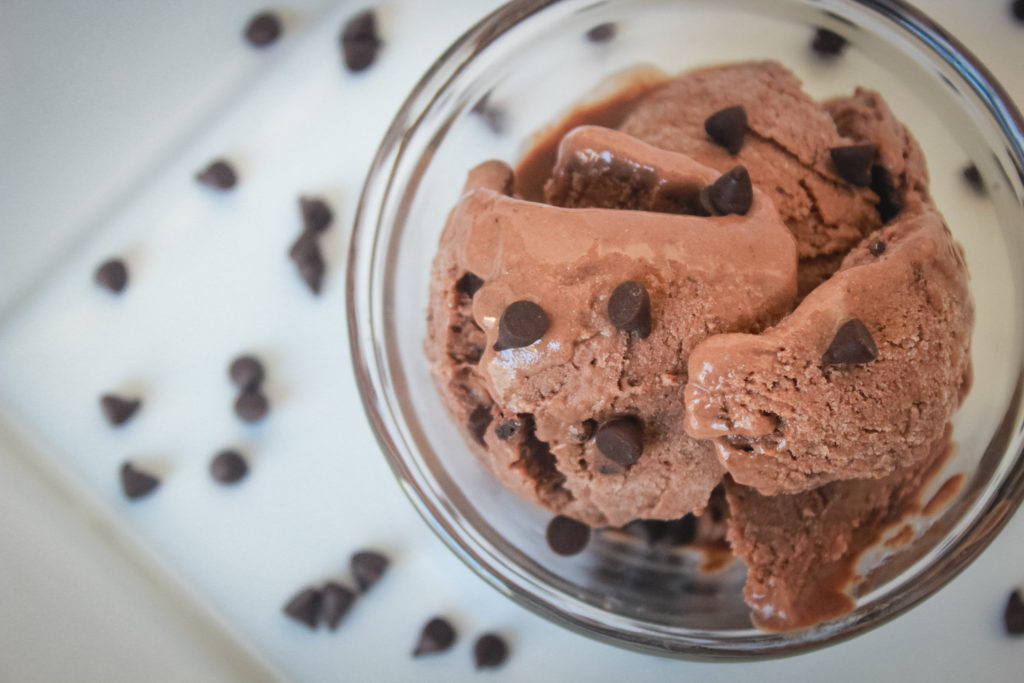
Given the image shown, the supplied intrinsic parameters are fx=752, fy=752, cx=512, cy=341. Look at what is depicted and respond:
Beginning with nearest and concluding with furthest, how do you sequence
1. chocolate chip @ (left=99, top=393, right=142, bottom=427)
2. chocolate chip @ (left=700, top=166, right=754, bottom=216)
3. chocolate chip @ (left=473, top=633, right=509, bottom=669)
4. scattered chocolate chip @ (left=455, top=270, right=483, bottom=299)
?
1. chocolate chip @ (left=700, top=166, right=754, bottom=216)
2. scattered chocolate chip @ (left=455, top=270, right=483, bottom=299)
3. chocolate chip @ (left=473, top=633, right=509, bottom=669)
4. chocolate chip @ (left=99, top=393, right=142, bottom=427)

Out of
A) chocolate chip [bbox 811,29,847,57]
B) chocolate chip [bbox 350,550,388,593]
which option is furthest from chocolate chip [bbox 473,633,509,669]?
chocolate chip [bbox 811,29,847,57]

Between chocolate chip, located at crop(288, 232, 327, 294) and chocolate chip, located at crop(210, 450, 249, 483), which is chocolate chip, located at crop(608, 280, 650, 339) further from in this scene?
chocolate chip, located at crop(210, 450, 249, 483)

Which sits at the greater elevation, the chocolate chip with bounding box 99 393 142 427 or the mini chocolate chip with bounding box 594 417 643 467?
the chocolate chip with bounding box 99 393 142 427

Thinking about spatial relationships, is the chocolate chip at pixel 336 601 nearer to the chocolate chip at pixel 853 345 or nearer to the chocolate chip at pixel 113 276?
the chocolate chip at pixel 113 276

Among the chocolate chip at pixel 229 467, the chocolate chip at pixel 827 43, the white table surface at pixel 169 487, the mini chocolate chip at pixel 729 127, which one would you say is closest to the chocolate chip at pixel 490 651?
the white table surface at pixel 169 487

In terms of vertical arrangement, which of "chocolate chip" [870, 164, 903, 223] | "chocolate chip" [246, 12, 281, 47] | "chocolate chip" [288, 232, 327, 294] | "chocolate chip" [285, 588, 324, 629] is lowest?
"chocolate chip" [870, 164, 903, 223]

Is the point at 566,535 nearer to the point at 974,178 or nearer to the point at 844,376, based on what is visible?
the point at 844,376

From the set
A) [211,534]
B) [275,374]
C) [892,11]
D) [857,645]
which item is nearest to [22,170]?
[275,374]
